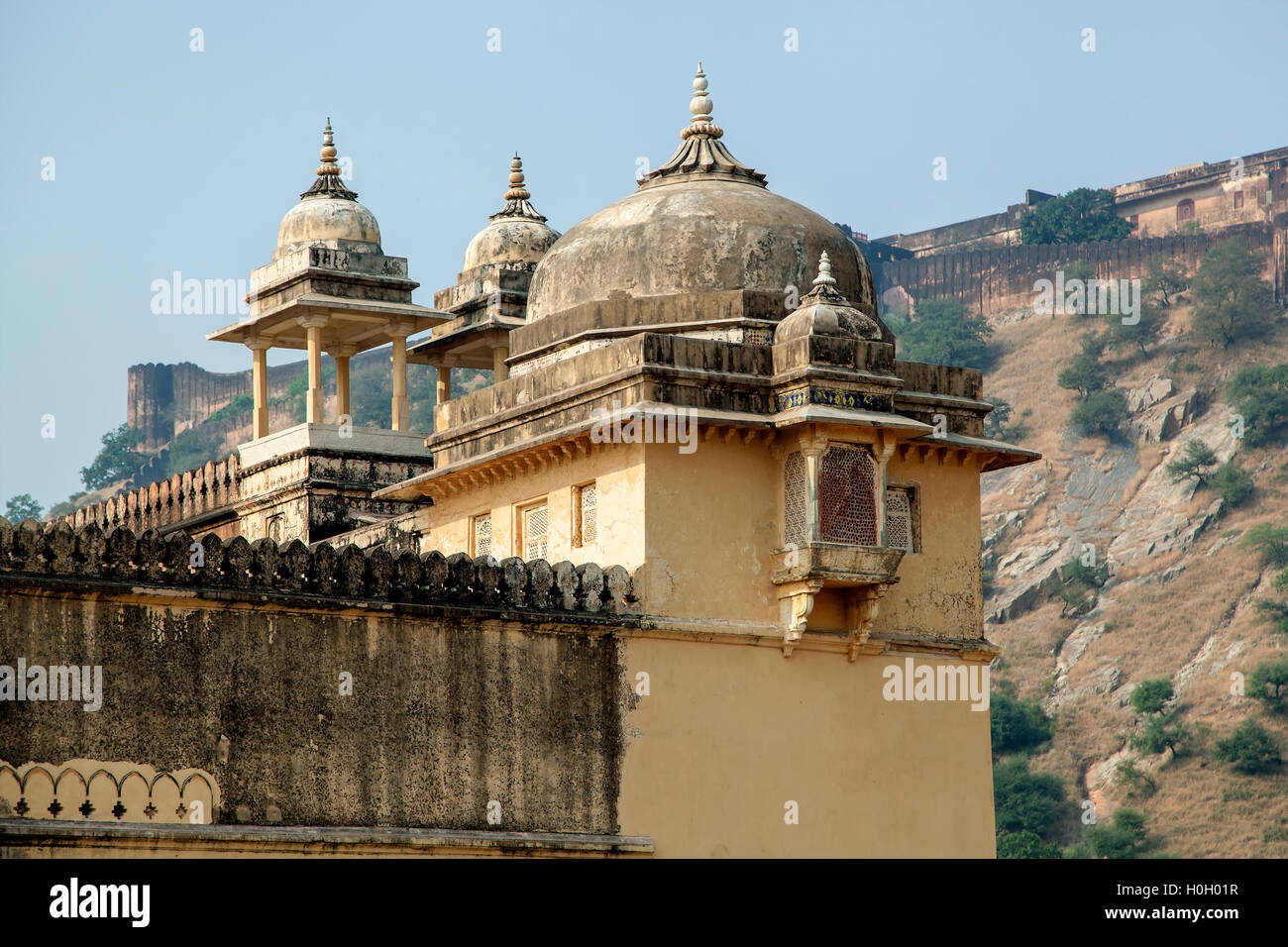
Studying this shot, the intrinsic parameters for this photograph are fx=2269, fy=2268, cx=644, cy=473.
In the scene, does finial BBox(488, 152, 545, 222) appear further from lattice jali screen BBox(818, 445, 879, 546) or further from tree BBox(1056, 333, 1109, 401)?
tree BBox(1056, 333, 1109, 401)

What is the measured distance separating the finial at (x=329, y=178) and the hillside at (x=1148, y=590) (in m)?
36.7

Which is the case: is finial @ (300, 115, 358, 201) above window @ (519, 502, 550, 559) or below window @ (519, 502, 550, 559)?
above

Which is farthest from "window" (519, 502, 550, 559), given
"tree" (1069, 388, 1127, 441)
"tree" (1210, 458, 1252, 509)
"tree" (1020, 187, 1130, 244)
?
"tree" (1020, 187, 1130, 244)

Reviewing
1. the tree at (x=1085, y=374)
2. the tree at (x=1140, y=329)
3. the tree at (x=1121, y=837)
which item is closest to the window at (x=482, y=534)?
the tree at (x=1121, y=837)

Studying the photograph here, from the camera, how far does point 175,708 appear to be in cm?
1406

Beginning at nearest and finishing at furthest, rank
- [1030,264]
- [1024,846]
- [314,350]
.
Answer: [314,350] < [1024,846] < [1030,264]

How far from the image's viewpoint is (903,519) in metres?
17.3

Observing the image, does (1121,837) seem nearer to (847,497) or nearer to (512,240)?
(512,240)

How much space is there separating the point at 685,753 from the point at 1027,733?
4909 cm

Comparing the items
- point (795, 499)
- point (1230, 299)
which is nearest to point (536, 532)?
point (795, 499)

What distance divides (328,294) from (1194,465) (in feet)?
184

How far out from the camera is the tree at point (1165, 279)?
84.9 meters

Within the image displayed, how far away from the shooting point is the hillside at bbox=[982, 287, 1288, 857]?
5988 cm

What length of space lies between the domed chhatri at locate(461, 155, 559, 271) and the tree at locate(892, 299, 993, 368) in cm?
6171
